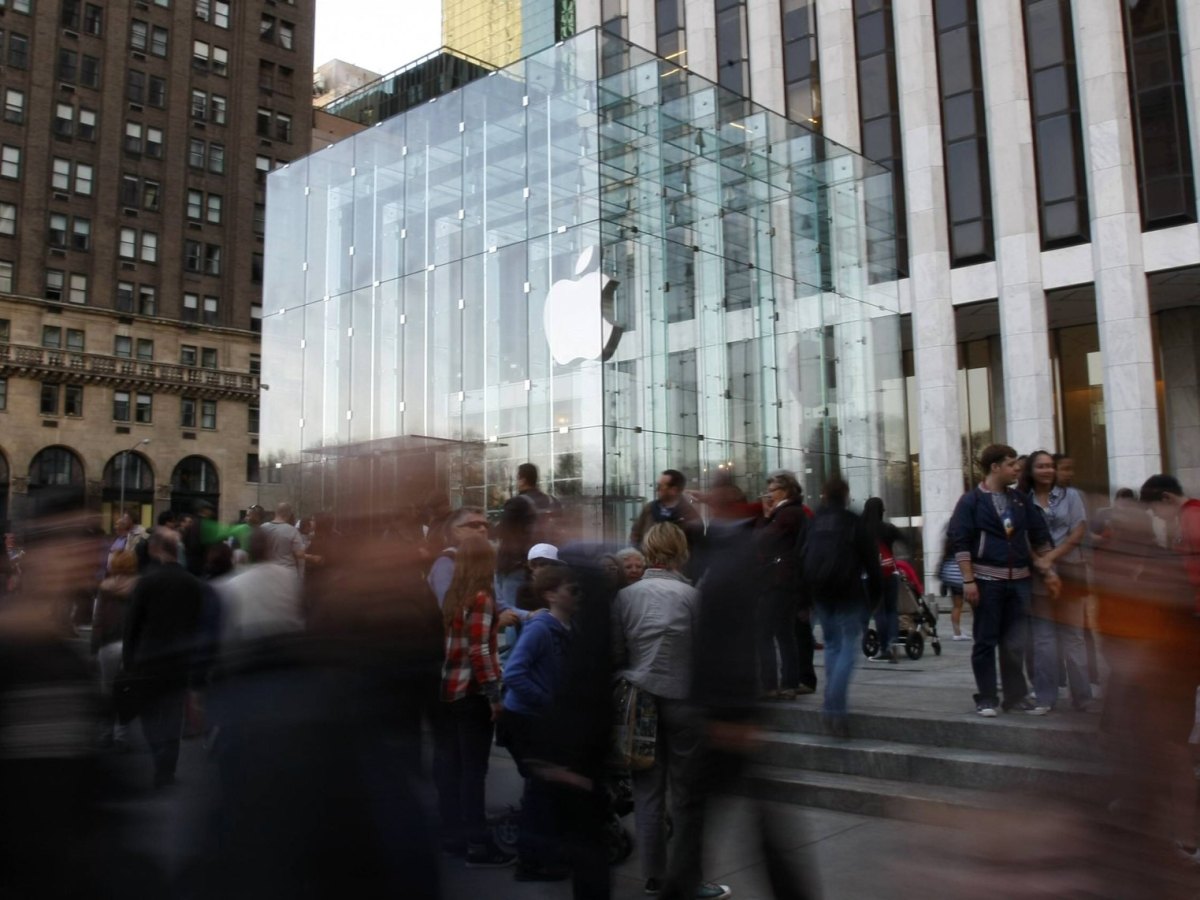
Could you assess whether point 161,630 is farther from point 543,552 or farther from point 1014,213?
point 1014,213

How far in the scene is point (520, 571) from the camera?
26.6ft

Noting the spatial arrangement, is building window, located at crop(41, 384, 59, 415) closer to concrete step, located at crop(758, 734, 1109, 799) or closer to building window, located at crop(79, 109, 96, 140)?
building window, located at crop(79, 109, 96, 140)

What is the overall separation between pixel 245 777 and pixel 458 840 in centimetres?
384

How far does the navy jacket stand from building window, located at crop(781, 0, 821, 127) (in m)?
26.4

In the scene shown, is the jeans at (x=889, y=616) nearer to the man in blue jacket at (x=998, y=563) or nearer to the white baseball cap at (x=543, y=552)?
the man in blue jacket at (x=998, y=563)

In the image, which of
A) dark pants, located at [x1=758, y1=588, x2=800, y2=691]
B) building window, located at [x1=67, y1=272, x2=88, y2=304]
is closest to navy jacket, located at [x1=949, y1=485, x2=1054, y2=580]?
dark pants, located at [x1=758, y1=588, x2=800, y2=691]

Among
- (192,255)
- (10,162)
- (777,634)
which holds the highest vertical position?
(10,162)

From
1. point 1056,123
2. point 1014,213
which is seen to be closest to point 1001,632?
point 1014,213

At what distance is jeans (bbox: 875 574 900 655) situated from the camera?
11.1 m

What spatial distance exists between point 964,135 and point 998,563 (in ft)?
79.9

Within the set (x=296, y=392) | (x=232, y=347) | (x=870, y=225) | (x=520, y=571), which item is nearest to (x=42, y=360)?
(x=232, y=347)

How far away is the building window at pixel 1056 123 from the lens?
2684 centimetres

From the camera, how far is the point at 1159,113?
25.6 meters

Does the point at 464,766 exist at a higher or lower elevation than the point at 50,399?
lower
